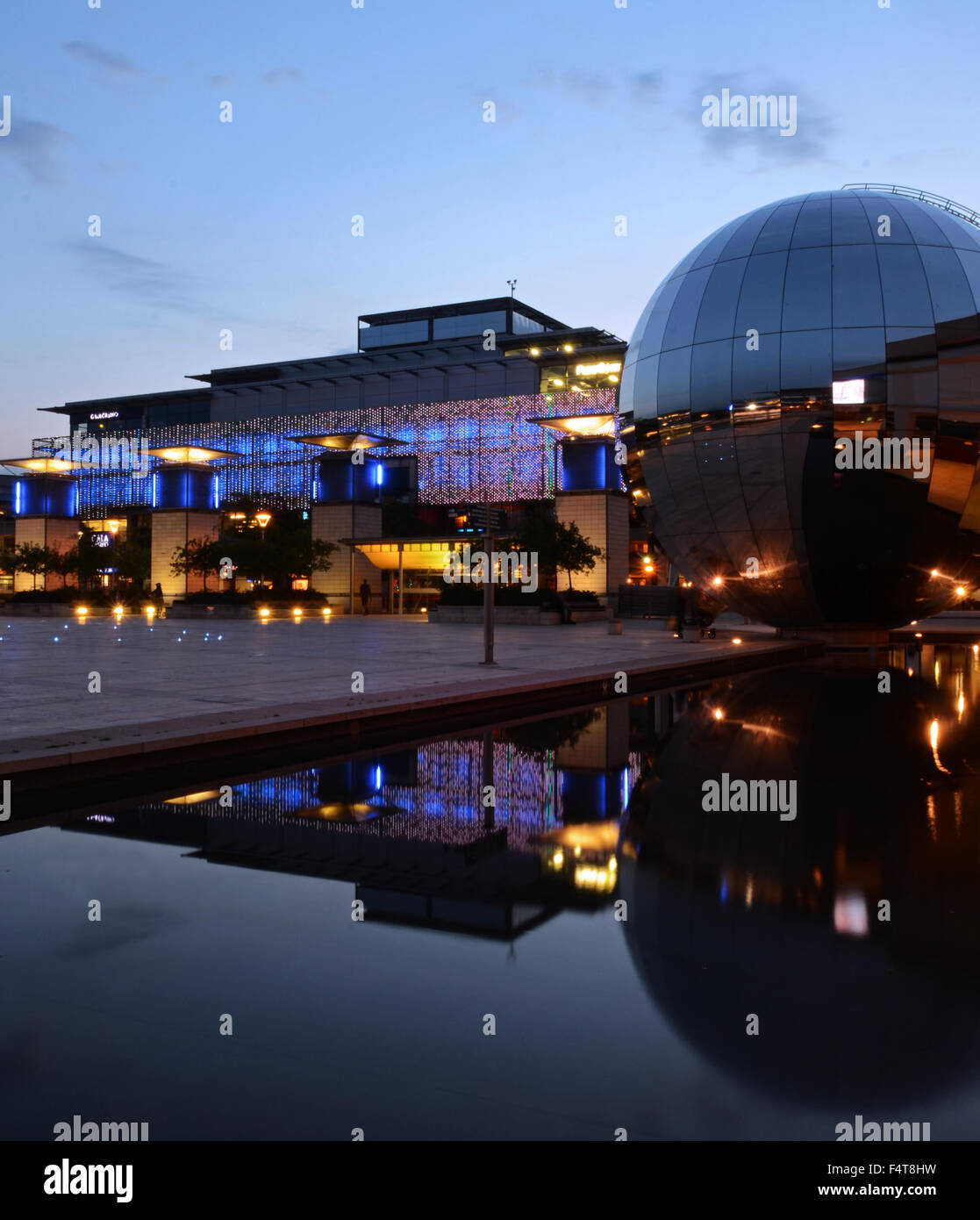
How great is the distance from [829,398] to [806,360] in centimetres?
89

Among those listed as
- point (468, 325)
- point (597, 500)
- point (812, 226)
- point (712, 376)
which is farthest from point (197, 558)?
point (468, 325)

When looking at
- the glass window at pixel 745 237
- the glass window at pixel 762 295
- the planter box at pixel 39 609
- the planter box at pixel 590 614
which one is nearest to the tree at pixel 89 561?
the planter box at pixel 39 609

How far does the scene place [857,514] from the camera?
20.5 meters

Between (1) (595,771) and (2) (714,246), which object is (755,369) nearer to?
(2) (714,246)

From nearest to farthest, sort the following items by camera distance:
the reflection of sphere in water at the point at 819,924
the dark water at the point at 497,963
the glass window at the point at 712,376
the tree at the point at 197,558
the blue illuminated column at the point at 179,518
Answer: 1. the dark water at the point at 497,963
2. the reflection of sphere in water at the point at 819,924
3. the glass window at the point at 712,376
4. the tree at the point at 197,558
5. the blue illuminated column at the point at 179,518

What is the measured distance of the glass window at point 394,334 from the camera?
94312mm

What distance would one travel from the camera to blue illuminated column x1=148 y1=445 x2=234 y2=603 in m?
56.4

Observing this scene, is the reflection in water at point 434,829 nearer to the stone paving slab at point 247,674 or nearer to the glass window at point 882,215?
the stone paving slab at point 247,674

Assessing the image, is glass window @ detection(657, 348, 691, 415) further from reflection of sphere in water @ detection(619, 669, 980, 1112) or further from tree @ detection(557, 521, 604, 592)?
tree @ detection(557, 521, 604, 592)

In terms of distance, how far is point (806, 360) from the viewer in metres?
20.2

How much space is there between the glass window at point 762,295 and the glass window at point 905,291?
6.32ft

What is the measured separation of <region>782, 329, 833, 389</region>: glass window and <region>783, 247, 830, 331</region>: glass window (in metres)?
0.17

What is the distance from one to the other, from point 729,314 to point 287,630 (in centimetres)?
1891

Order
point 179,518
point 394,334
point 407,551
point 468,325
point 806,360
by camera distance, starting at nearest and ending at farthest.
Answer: point 806,360 → point 407,551 → point 179,518 → point 468,325 → point 394,334
